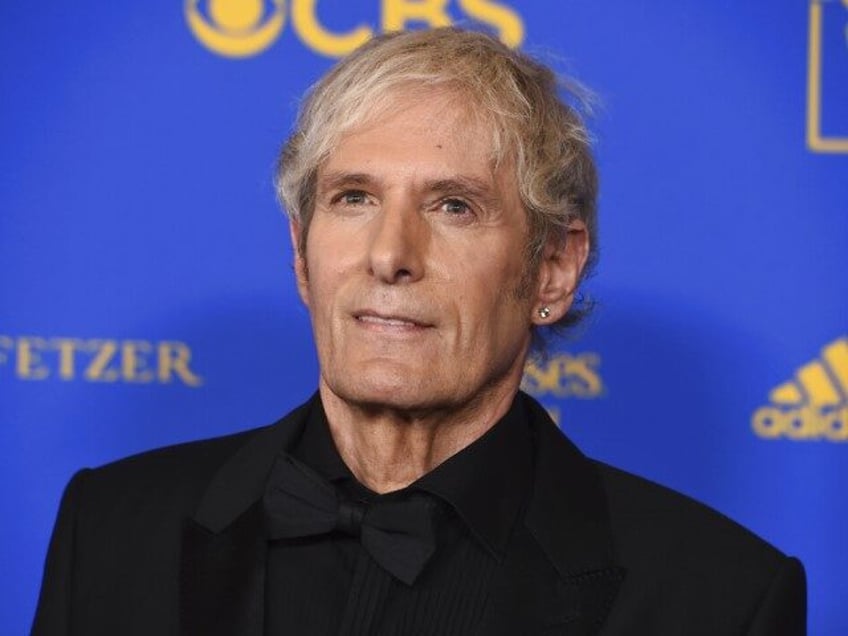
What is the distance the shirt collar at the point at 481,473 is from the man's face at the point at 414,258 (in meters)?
0.07

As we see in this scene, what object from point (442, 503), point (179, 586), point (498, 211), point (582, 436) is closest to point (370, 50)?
point (498, 211)

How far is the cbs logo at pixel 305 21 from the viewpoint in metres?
2.46

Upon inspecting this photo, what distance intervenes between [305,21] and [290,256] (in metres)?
0.35

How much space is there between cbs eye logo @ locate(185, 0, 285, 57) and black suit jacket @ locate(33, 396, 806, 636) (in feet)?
2.48

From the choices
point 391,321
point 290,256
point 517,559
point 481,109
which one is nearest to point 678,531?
point 517,559

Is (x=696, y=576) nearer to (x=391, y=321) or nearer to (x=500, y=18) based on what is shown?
(x=391, y=321)

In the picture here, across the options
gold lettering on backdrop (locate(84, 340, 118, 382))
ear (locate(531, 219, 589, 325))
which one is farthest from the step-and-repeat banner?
ear (locate(531, 219, 589, 325))

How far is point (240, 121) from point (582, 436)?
696 mm

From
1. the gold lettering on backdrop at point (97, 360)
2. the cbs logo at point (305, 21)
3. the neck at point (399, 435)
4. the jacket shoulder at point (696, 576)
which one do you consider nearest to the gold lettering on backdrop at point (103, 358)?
the gold lettering on backdrop at point (97, 360)

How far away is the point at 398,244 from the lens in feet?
5.84

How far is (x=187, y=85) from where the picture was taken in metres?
2.55

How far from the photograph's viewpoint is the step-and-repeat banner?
244 centimetres

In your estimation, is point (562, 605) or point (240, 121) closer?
point (562, 605)

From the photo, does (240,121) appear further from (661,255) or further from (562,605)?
(562,605)
